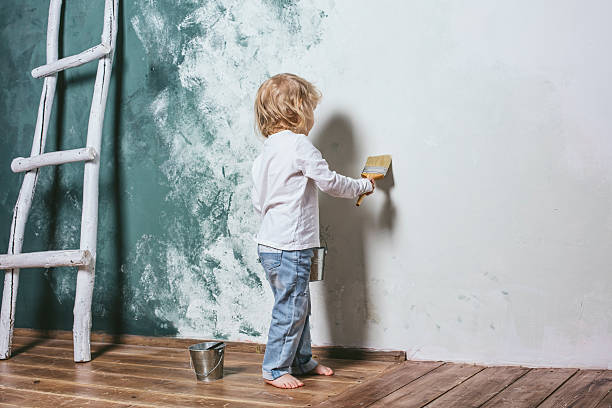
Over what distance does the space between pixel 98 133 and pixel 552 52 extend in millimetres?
1769

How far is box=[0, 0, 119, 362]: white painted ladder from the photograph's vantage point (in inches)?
97.6

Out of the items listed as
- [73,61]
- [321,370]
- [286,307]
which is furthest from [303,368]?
[73,61]

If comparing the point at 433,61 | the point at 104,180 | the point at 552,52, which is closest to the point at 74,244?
the point at 104,180

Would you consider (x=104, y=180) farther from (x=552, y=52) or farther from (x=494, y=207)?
(x=552, y=52)

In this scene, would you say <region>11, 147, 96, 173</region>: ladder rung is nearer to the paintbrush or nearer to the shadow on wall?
the shadow on wall

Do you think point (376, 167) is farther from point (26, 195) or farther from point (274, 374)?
point (26, 195)

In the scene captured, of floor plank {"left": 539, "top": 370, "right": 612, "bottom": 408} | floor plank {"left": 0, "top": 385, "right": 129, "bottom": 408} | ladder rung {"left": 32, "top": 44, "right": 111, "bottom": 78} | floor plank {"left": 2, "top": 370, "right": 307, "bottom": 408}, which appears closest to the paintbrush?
floor plank {"left": 2, "top": 370, "right": 307, "bottom": 408}

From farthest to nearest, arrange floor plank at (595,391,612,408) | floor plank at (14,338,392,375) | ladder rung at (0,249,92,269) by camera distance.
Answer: ladder rung at (0,249,92,269)
floor plank at (14,338,392,375)
floor plank at (595,391,612,408)

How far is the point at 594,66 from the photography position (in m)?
1.88

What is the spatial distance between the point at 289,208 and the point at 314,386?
56cm

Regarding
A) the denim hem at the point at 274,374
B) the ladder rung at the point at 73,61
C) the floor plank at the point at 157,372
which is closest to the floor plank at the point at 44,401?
the floor plank at the point at 157,372

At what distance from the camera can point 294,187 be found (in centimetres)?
202

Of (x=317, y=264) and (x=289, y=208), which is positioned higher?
(x=289, y=208)

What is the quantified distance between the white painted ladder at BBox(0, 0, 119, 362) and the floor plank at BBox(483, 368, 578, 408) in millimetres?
1565
